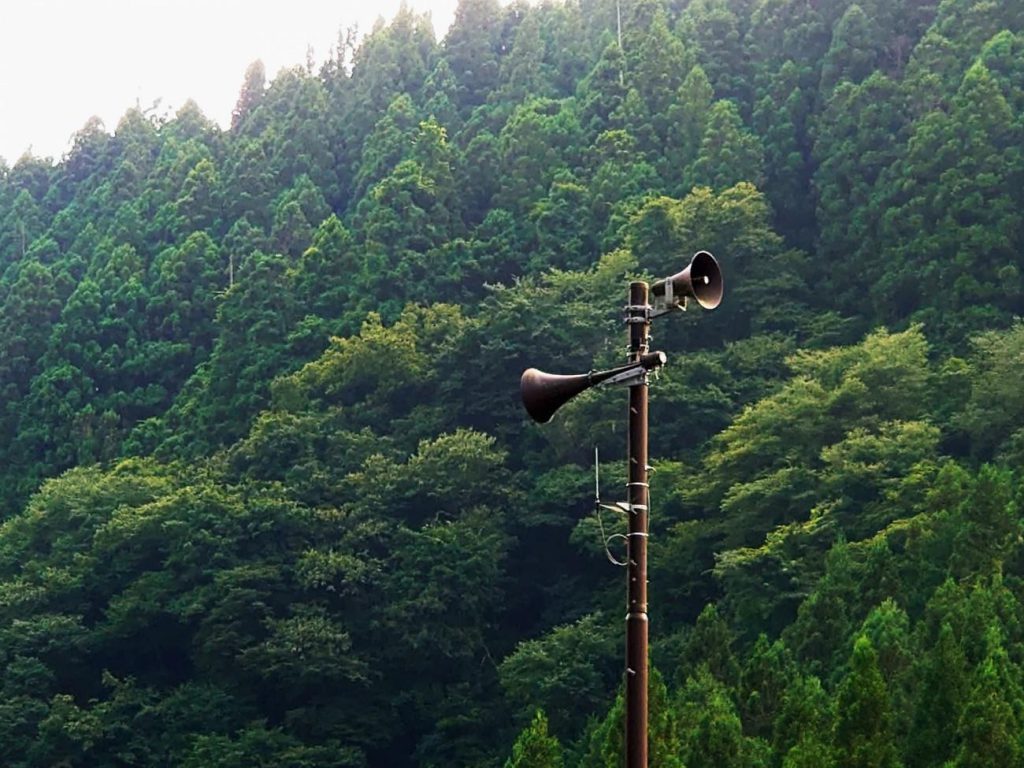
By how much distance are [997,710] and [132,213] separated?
117ft

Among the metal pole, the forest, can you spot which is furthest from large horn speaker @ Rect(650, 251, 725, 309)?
the forest

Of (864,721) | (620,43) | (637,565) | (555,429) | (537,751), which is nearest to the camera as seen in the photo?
(637,565)

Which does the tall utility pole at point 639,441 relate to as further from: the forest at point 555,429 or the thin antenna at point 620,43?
the thin antenna at point 620,43

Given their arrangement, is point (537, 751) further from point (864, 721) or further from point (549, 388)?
point (549, 388)

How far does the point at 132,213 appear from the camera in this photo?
4656 centimetres

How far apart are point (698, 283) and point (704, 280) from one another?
38mm

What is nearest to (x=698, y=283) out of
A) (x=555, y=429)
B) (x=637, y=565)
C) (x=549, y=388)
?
(x=549, y=388)

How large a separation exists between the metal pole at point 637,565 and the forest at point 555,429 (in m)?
9.06

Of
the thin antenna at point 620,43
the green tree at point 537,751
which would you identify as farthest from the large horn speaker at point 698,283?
the thin antenna at point 620,43

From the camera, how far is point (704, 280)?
22.3ft

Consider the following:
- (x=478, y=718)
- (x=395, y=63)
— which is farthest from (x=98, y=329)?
(x=478, y=718)

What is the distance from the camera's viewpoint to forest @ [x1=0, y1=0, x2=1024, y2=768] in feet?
70.0

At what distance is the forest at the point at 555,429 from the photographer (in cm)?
2133

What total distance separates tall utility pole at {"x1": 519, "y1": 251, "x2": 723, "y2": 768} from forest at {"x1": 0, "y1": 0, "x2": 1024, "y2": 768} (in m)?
9.06
